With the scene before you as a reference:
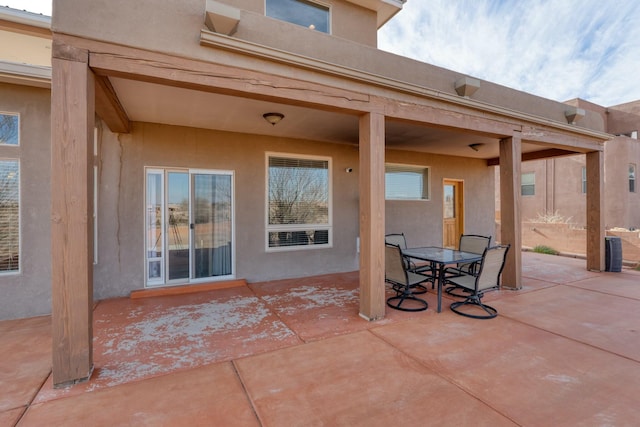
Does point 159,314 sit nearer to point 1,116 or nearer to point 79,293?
point 79,293

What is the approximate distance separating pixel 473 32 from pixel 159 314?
10.9 metres

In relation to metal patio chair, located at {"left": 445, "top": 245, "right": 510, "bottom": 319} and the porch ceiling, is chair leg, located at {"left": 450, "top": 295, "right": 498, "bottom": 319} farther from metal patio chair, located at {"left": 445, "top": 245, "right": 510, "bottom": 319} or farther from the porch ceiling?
the porch ceiling

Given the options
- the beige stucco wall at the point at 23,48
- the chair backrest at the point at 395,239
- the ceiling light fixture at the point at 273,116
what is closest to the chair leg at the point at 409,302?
the chair backrest at the point at 395,239

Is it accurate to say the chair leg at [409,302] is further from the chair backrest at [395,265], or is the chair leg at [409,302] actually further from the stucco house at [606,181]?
the stucco house at [606,181]

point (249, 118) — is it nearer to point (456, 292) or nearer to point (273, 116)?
point (273, 116)

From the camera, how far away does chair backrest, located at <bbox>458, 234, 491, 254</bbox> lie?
5.36 metres

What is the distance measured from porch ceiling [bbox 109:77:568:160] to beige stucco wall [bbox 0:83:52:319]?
1.12 m

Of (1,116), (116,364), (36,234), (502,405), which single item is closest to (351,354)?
(502,405)

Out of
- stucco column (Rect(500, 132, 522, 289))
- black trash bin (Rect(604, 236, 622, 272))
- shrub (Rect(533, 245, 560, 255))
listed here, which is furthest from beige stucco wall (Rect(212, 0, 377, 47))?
shrub (Rect(533, 245, 560, 255))

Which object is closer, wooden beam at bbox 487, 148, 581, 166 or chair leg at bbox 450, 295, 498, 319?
chair leg at bbox 450, 295, 498, 319

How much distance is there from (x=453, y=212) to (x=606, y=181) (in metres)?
10.4

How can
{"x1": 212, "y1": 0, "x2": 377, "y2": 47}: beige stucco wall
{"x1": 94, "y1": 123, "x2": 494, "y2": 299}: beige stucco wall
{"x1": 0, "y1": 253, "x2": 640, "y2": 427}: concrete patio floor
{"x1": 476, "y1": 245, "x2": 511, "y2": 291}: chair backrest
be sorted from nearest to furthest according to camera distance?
{"x1": 0, "y1": 253, "x2": 640, "y2": 427}: concrete patio floor, {"x1": 476, "y1": 245, "x2": 511, "y2": 291}: chair backrest, {"x1": 94, "y1": 123, "x2": 494, "y2": 299}: beige stucco wall, {"x1": 212, "y1": 0, "x2": 377, "y2": 47}: beige stucco wall

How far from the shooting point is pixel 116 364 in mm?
2779

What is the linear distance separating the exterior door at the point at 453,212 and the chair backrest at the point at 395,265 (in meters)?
4.75
